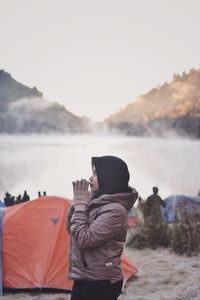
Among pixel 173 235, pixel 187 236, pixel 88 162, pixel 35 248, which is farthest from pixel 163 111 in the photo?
pixel 35 248

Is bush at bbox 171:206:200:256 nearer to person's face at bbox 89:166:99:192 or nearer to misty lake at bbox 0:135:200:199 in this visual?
person's face at bbox 89:166:99:192

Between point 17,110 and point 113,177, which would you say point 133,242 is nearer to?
point 113,177

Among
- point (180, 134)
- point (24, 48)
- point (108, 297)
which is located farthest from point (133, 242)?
point (180, 134)

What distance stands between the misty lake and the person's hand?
30.2 m

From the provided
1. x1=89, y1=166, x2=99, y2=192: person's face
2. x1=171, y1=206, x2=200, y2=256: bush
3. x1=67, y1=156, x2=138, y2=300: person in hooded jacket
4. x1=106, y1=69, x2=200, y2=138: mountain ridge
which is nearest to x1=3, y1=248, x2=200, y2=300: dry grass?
x1=171, y1=206, x2=200, y2=256: bush

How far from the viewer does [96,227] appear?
8.36ft

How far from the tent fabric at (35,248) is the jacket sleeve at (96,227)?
3.68 metres

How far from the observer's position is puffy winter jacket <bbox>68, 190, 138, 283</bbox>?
2.55 meters

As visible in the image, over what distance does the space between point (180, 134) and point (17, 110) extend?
1626 centimetres

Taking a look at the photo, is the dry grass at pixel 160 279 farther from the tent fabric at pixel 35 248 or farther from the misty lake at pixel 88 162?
the misty lake at pixel 88 162

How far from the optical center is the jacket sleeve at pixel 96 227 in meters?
2.53

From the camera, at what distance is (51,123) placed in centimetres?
4403

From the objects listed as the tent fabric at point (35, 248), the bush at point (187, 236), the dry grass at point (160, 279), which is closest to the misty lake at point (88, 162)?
the bush at point (187, 236)

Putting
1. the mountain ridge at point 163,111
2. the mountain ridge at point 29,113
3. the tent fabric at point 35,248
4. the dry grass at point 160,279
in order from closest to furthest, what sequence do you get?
the dry grass at point 160,279, the tent fabric at point 35,248, the mountain ridge at point 163,111, the mountain ridge at point 29,113
